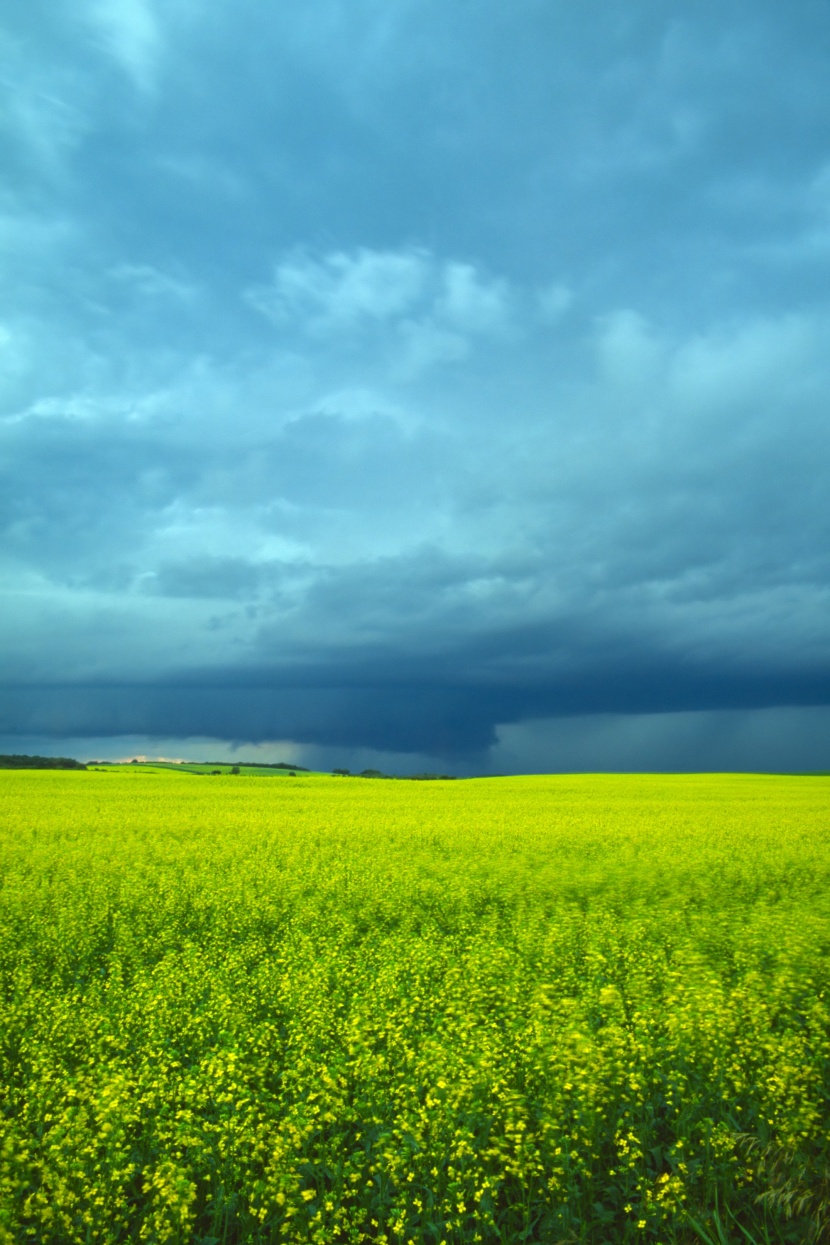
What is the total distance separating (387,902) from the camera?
1238 centimetres

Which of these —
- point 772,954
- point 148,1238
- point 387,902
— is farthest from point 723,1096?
point 387,902

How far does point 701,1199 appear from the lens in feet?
17.2

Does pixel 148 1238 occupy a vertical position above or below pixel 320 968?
below

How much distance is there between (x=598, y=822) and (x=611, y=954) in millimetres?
15336

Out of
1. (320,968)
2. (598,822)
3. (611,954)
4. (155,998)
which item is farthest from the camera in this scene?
(598,822)

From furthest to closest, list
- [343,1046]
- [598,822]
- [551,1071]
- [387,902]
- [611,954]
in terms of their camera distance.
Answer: [598,822] → [387,902] → [611,954] → [343,1046] → [551,1071]

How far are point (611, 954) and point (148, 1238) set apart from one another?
613cm

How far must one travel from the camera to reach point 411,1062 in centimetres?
623

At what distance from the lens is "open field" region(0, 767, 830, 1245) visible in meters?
4.92

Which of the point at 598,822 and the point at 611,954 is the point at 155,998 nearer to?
the point at 611,954

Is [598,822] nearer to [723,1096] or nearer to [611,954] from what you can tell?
[611,954]

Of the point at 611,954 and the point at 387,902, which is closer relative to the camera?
the point at 611,954

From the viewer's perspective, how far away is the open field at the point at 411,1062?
4.92 m

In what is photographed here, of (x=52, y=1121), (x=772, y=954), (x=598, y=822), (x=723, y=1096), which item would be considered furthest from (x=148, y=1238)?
(x=598, y=822)
